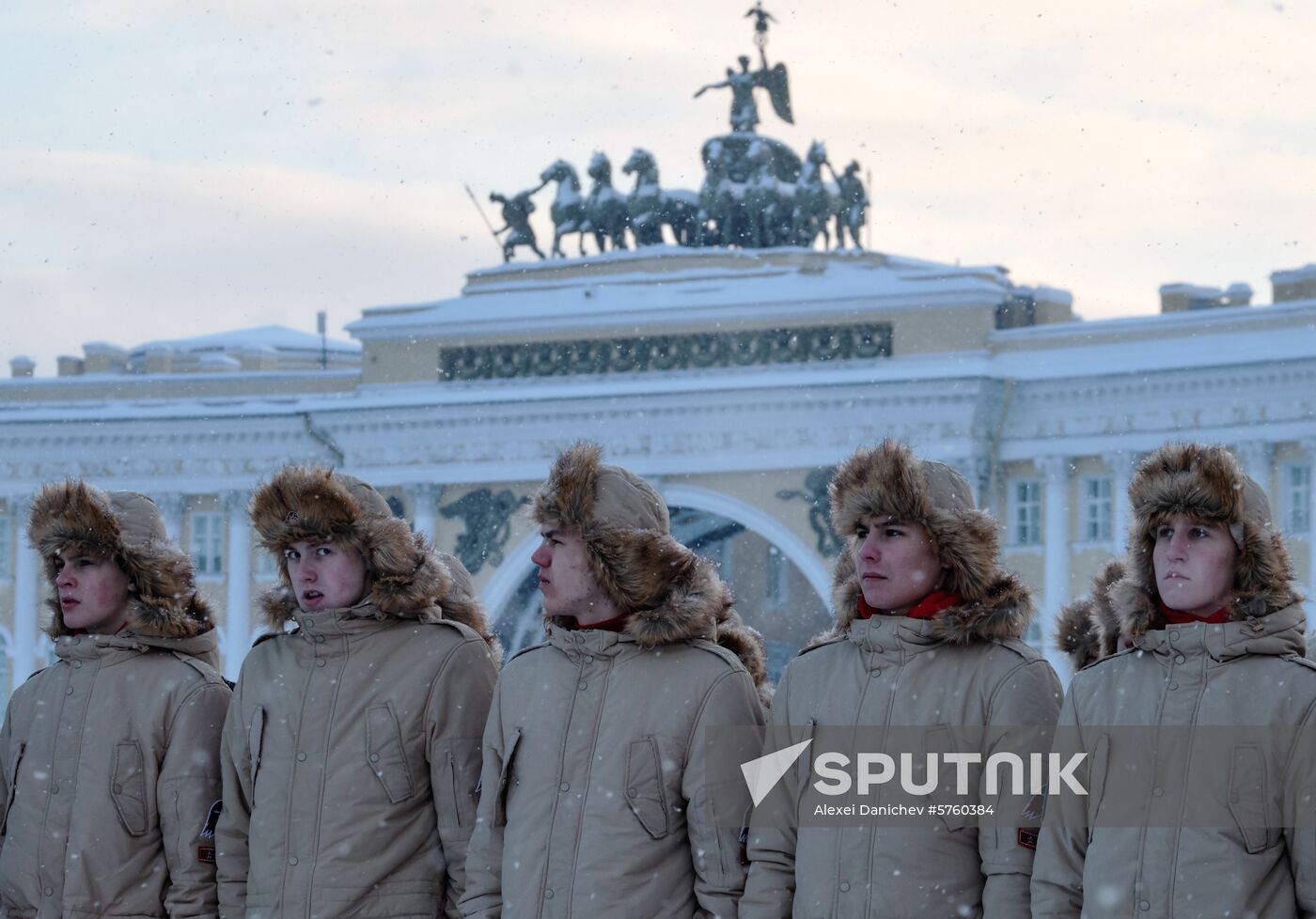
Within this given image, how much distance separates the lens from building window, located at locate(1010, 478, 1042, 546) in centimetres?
2231

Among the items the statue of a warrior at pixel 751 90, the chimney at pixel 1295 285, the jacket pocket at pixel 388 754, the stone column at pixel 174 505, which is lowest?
the stone column at pixel 174 505

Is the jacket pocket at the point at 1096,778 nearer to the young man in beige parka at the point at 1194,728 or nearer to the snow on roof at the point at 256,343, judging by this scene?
the young man in beige parka at the point at 1194,728

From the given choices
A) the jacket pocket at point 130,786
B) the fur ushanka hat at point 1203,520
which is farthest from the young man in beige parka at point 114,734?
the fur ushanka hat at point 1203,520

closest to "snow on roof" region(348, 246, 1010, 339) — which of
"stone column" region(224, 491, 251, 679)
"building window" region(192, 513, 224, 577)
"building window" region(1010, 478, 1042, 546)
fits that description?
"building window" region(1010, 478, 1042, 546)

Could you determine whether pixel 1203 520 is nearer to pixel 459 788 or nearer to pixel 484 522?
pixel 459 788

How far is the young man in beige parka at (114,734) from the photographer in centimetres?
475

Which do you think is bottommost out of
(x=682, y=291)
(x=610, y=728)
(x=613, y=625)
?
(x=610, y=728)

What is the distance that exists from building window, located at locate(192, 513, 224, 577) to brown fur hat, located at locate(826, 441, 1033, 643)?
2156 centimetres

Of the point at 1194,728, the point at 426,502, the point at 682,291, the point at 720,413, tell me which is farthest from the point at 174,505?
the point at 1194,728

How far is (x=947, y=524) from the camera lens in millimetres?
4145

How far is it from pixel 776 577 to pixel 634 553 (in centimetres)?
2029

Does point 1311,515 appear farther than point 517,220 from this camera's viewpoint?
No

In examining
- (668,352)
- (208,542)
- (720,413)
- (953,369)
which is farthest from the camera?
(208,542)

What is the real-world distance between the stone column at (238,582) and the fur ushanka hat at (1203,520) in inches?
841
